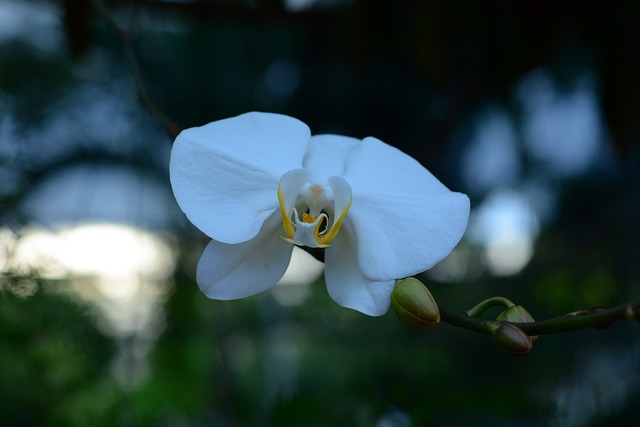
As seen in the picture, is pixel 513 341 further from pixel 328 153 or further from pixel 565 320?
pixel 328 153

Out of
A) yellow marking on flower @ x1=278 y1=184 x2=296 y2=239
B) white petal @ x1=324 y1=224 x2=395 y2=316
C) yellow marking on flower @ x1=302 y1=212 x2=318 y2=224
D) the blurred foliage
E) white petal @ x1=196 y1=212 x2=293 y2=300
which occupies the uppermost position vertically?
yellow marking on flower @ x1=278 y1=184 x2=296 y2=239

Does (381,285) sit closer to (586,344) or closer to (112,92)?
(112,92)

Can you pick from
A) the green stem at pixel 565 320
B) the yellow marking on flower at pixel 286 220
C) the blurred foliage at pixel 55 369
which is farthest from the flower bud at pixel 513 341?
the blurred foliage at pixel 55 369

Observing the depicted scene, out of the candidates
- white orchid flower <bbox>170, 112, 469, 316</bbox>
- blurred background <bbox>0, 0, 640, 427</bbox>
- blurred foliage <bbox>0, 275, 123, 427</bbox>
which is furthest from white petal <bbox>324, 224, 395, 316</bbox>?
blurred foliage <bbox>0, 275, 123, 427</bbox>

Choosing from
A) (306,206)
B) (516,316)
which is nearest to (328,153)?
(306,206)

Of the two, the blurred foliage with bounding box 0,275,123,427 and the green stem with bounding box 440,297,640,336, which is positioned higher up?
the green stem with bounding box 440,297,640,336

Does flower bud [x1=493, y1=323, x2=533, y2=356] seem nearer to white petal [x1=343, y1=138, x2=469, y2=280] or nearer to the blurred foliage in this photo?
white petal [x1=343, y1=138, x2=469, y2=280]

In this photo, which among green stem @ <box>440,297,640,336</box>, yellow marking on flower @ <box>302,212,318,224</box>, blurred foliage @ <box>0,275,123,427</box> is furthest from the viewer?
blurred foliage @ <box>0,275,123,427</box>

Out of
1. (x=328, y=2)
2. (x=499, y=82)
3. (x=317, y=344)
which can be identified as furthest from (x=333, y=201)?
(x=317, y=344)
